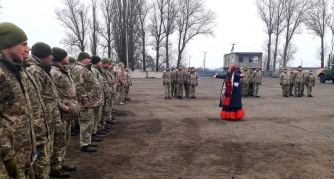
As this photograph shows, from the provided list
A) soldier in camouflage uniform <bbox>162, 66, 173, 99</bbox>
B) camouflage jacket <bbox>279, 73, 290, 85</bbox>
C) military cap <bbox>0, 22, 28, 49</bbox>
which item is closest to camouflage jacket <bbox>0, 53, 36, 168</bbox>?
military cap <bbox>0, 22, 28, 49</bbox>

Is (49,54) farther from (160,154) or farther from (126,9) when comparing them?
(126,9)

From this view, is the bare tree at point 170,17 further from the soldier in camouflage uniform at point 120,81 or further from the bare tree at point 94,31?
the soldier in camouflage uniform at point 120,81

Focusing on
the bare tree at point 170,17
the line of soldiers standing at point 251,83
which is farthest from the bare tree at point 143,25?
the line of soldiers standing at point 251,83

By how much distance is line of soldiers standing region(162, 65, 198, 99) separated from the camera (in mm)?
15430

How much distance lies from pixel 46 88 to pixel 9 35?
1.34 metres

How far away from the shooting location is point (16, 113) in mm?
2352

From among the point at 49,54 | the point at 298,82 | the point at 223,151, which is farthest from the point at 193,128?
the point at 298,82

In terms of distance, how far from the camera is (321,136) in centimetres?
688

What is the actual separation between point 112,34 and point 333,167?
39.5m

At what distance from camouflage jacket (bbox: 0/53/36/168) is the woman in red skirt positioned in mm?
7221

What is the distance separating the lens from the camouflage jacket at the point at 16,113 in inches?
90.5

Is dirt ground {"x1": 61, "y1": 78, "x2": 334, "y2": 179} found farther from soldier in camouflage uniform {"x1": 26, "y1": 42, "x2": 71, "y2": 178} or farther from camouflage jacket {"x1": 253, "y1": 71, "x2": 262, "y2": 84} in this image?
camouflage jacket {"x1": 253, "y1": 71, "x2": 262, "y2": 84}

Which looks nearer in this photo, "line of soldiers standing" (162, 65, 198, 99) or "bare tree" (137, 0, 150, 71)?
"line of soldiers standing" (162, 65, 198, 99)

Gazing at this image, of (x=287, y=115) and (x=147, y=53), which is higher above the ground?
(x=147, y=53)
